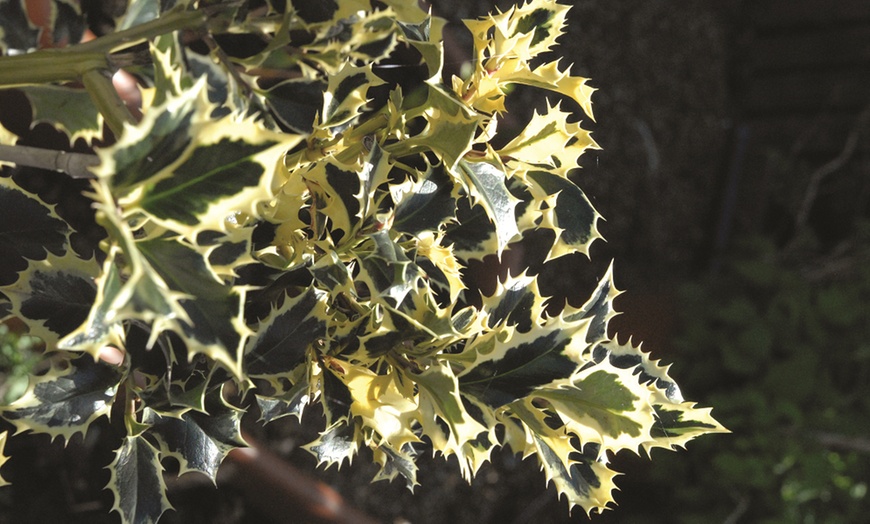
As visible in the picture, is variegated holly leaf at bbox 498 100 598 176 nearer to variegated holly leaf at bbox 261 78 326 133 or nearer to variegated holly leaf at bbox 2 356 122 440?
variegated holly leaf at bbox 261 78 326 133

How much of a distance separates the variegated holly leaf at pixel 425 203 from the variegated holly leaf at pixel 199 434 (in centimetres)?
21

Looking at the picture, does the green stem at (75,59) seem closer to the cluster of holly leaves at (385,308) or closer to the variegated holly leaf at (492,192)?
the cluster of holly leaves at (385,308)

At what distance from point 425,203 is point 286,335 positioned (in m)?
0.14

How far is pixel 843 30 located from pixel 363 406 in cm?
251

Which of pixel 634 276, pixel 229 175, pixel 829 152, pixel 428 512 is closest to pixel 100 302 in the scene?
pixel 229 175

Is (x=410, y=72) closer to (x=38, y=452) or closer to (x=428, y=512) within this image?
(x=38, y=452)

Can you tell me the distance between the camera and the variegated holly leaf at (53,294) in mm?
567

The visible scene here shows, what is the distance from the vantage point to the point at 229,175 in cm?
37

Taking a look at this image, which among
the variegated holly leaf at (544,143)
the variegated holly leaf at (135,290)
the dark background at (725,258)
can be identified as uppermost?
the variegated holly leaf at (135,290)

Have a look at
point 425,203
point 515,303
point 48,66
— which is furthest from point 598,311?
point 48,66

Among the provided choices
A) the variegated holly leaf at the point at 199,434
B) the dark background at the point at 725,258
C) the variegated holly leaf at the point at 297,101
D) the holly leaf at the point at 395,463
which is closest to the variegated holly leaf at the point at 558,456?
the holly leaf at the point at 395,463

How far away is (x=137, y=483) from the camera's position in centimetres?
59

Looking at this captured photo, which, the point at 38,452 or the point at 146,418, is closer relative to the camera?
the point at 146,418

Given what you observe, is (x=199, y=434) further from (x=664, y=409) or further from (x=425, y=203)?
(x=664, y=409)
